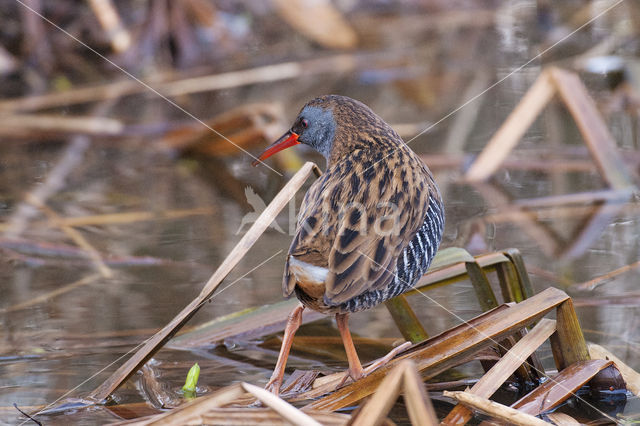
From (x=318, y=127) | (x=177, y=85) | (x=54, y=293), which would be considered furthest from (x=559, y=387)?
(x=177, y=85)

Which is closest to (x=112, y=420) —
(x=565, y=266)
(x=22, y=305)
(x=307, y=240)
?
(x=307, y=240)

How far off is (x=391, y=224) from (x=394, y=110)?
348 cm

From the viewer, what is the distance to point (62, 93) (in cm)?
564

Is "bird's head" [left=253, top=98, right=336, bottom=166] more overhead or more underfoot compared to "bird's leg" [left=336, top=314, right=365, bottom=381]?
more overhead

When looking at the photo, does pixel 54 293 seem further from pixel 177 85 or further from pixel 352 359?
pixel 177 85

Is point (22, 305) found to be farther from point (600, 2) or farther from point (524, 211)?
point (600, 2)

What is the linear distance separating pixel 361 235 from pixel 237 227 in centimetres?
181

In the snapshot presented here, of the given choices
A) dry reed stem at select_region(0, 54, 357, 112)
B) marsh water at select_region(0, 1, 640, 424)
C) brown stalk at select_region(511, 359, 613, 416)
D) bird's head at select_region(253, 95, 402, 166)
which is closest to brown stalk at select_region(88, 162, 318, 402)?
marsh water at select_region(0, 1, 640, 424)

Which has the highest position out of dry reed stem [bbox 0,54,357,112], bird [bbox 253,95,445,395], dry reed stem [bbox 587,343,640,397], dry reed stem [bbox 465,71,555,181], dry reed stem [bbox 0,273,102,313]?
dry reed stem [bbox 0,54,357,112]

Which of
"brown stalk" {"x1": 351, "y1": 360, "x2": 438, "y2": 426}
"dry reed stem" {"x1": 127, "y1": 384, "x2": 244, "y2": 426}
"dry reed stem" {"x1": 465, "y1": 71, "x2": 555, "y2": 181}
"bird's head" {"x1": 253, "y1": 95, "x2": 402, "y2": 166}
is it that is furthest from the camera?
"dry reed stem" {"x1": 465, "y1": 71, "x2": 555, "y2": 181}

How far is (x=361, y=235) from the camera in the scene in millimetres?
2119

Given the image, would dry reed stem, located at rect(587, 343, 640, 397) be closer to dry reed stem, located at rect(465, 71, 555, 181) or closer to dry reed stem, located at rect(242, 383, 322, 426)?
dry reed stem, located at rect(242, 383, 322, 426)

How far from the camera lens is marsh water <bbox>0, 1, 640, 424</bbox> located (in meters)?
2.60

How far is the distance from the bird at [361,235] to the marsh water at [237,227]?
1.08 feet
